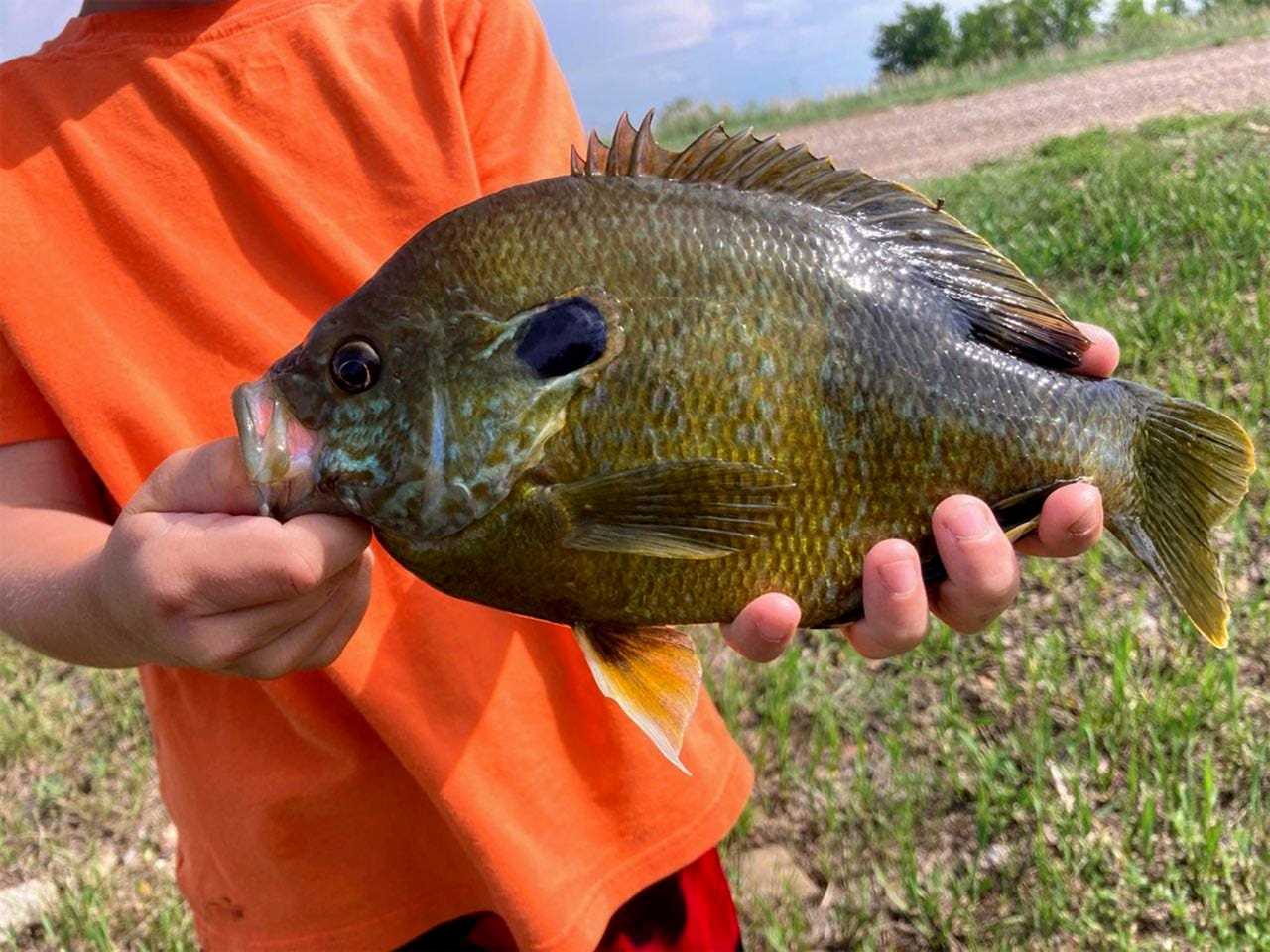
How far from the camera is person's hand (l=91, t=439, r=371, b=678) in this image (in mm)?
1246

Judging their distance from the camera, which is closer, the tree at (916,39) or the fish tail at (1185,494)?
the fish tail at (1185,494)

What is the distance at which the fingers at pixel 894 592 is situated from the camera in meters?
1.44

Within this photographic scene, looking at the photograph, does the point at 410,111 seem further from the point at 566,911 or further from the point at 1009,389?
the point at 566,911

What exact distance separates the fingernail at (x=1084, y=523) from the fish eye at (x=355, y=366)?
98 cm

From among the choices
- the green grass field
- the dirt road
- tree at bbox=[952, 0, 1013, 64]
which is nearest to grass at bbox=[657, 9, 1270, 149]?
the dirt road

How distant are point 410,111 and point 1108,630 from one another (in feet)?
7.60

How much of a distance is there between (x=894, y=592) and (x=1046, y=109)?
13.9 m

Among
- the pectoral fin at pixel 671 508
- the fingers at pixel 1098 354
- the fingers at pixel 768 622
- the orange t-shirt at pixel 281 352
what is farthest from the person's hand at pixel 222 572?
→ the fingers at pixel 1098 354

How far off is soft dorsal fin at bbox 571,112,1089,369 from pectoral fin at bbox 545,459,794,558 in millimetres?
421

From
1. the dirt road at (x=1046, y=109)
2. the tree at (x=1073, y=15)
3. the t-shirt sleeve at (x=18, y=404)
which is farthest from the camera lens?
the tree at (x=1073, y=15)

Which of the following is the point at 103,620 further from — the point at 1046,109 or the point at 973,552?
the point at 1046,109

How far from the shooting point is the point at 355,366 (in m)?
1.34

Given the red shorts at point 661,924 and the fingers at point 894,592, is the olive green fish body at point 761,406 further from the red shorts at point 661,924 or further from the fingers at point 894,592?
the red shorts at point 661,924

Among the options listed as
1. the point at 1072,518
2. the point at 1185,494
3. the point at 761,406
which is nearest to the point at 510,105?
the point at 761,406
